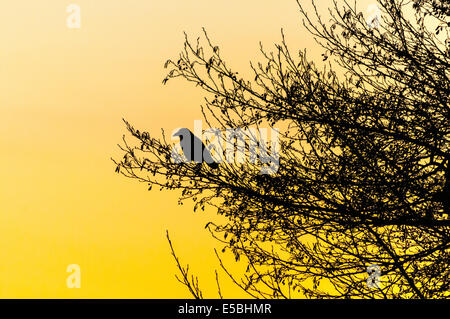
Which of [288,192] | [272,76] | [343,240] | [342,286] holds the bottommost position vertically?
[342,286]

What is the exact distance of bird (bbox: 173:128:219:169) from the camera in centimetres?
869

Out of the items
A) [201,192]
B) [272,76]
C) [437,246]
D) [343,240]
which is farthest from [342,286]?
[272,76]

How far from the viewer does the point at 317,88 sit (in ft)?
28.6

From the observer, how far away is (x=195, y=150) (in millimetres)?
8836

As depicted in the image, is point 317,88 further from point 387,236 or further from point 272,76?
point 387,236

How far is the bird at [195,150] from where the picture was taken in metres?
8.69
